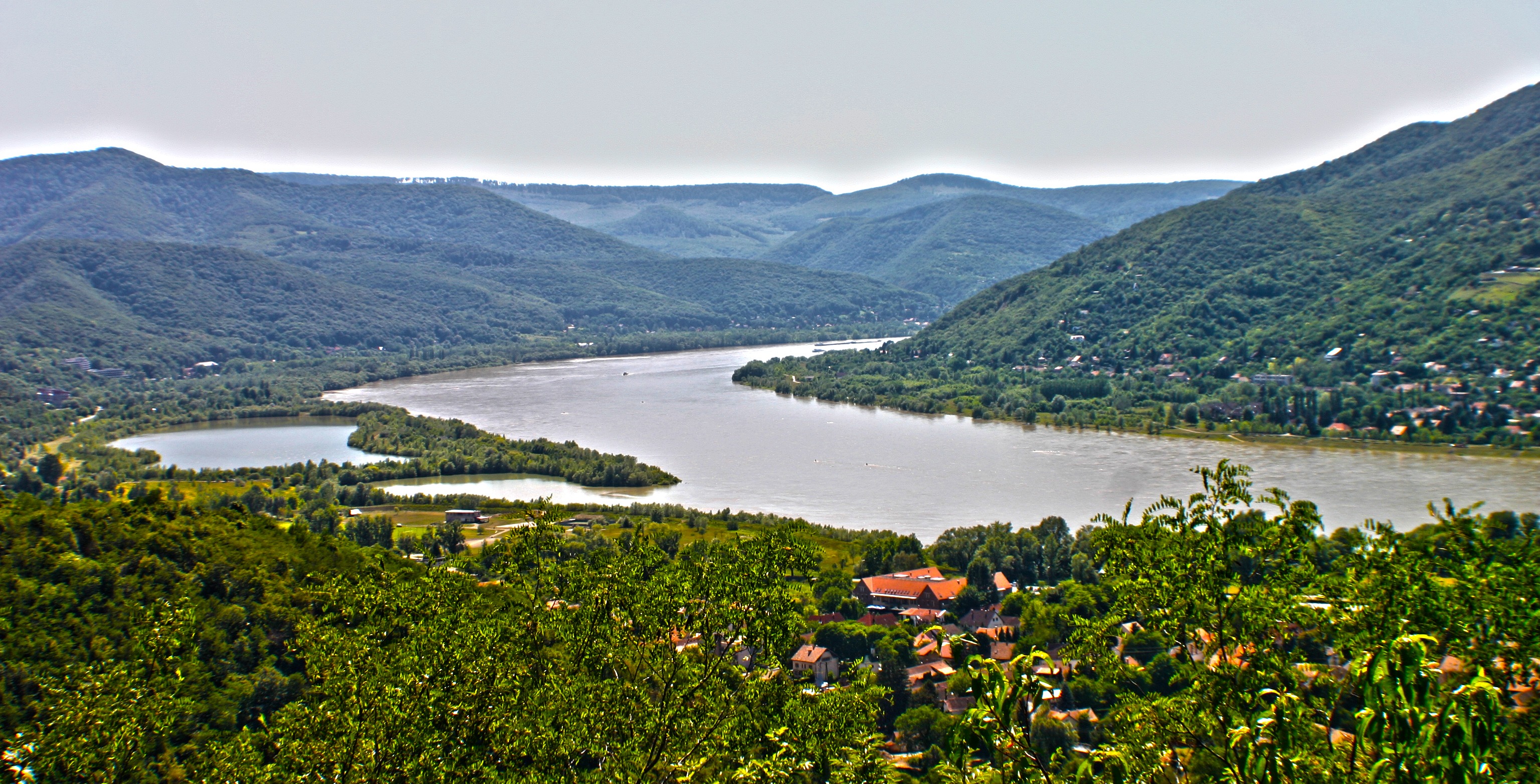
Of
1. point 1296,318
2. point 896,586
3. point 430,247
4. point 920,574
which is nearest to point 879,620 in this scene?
point 896,586

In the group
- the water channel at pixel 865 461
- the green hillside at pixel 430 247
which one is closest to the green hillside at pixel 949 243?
the green hillside at pixel 430 247

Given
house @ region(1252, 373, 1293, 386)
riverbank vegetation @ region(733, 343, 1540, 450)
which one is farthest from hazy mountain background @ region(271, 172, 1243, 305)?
house @ region(1252, 373, 1293, 386)

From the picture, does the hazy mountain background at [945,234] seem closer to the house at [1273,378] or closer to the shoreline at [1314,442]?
the house at [1273,378]

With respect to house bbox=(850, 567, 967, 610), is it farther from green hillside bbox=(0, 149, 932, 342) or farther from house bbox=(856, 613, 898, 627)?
green hillside bbox=(0, 149, 932, 342)

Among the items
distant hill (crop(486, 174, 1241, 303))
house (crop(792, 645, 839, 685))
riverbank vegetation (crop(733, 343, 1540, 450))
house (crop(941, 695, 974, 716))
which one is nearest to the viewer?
house (crop(941, 695, 974, 716))

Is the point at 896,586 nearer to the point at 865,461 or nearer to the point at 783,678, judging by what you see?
the point at 783,678

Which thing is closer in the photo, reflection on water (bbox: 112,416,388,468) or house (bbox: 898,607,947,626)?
house (bbox: 898,607,947,626)

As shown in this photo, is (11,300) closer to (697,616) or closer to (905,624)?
(905,624)
